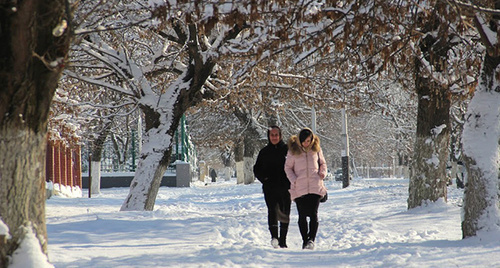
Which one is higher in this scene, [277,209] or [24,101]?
[24,101]

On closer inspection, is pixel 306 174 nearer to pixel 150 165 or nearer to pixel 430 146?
pixel 430 146

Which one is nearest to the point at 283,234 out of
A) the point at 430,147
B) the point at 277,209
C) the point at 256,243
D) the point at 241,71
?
the point at 277,209

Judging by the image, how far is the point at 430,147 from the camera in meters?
11.3

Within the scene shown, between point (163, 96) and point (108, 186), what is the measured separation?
1983 cm

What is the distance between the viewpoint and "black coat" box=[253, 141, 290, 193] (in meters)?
7.61

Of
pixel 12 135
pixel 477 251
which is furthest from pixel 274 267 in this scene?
pixel 12 135

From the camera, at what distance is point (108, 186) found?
30.3 m

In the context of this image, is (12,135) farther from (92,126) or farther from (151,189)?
(92,126)

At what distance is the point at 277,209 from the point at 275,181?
0.39 meters

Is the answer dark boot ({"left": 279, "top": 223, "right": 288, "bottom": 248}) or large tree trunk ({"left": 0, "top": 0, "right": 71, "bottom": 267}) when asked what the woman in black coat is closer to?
dark boot ({"left": 279, "top": 223, "right": 288, "bottom": 248})

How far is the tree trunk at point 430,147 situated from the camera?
11.2m

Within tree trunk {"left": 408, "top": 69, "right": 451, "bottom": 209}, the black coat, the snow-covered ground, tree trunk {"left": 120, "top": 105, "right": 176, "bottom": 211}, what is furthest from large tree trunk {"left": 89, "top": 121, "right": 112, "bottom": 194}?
the black coat

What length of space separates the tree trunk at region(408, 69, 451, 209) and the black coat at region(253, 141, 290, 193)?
4.86 meters

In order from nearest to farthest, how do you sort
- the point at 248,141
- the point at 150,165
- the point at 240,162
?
the point at 150,165 < the point at 248,141 < the point at 240,162
